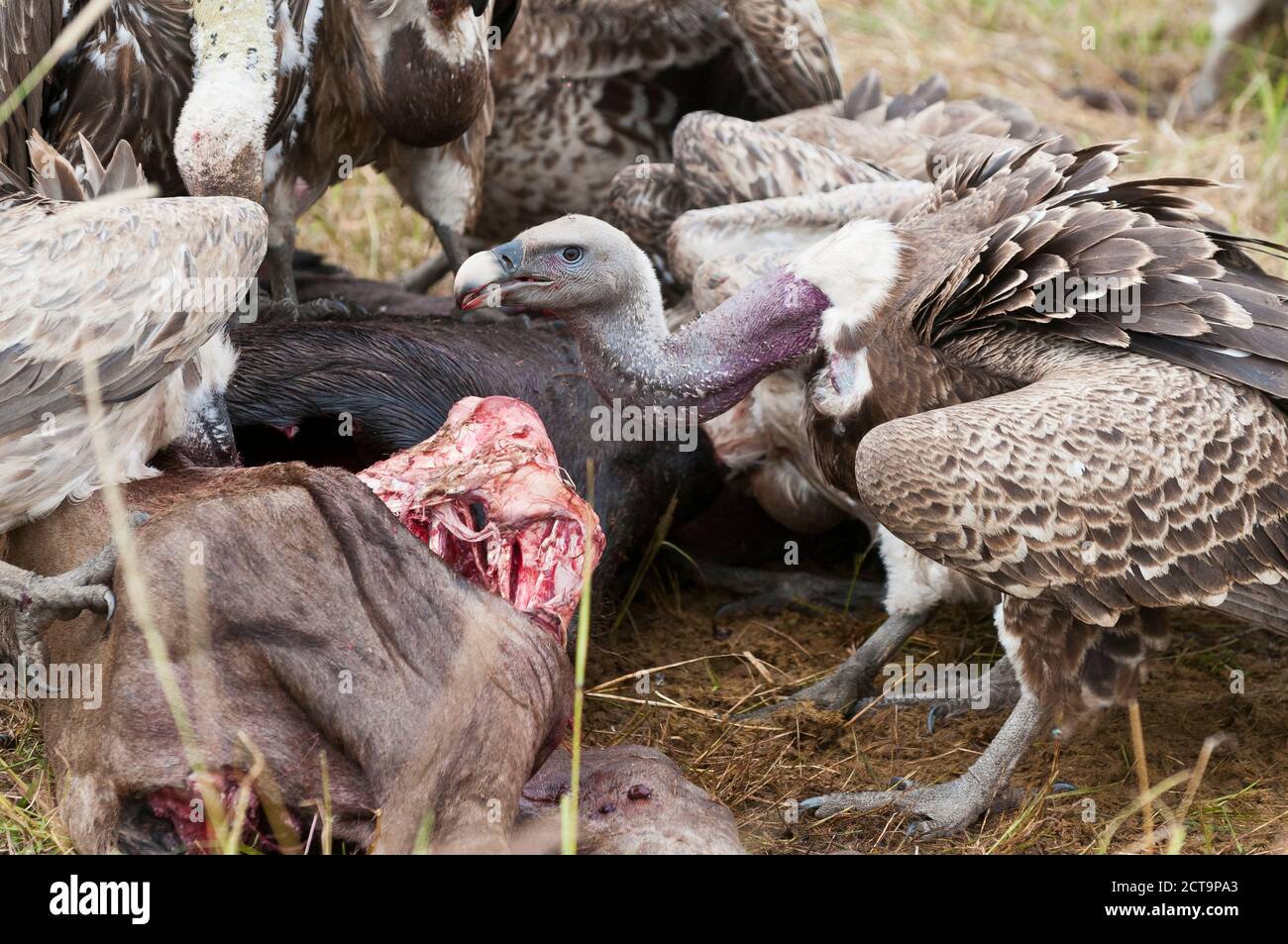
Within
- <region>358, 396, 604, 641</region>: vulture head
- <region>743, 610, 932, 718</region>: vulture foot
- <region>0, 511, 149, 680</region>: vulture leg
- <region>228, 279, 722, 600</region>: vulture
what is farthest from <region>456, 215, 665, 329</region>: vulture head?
<region>743, 610, 932, 718</region>: vulture foot

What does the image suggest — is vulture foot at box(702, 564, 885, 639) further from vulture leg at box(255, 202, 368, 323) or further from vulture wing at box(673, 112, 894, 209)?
vulture leg at box(255, 202, 368, 323)

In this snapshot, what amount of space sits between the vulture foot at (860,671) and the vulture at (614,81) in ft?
7.02

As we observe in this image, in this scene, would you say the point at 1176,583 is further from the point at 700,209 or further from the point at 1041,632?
the point at 700,209

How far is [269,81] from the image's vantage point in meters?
3.80

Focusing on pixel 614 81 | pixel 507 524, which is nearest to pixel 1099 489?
pixel 507 524

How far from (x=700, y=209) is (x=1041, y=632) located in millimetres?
2051

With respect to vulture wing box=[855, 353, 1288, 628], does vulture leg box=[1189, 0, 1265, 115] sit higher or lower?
higher

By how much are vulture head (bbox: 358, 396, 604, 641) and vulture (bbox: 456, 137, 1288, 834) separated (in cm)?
58

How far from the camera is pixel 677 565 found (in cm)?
495

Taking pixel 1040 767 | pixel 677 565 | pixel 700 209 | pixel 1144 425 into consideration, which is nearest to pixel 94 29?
pixel 700 209

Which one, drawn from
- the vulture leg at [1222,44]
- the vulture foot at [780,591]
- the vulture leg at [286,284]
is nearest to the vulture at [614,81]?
the vulture leg at [286,284]

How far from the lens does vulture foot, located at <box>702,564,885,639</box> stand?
15.8 feet

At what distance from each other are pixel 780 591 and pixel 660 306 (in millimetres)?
1367

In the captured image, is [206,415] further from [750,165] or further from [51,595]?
[750,165]
